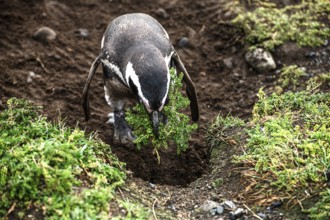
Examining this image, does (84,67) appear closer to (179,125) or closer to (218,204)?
(179,125)

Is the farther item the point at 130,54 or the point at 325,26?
the point at 325,26

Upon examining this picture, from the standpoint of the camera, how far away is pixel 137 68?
3668 mm

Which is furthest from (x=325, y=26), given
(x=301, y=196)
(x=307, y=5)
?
(x=301, y=196)

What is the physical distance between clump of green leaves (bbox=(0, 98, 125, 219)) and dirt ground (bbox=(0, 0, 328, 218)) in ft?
2.65

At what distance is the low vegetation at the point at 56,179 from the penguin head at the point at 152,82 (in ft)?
1.61

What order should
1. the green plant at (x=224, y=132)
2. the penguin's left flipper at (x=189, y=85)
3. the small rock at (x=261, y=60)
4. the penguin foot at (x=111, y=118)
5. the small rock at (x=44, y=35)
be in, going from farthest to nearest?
the small rock at (x=44, y=35), the small rock at (x=261, y=60), the penguin foot at (x=111, y=118), the penguin's left flipper at (x=189, y=85), the green plant at (x=224, y=132)

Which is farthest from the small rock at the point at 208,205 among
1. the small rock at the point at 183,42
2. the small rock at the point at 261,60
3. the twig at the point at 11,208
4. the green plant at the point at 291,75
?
the small rock at the point at 183,42

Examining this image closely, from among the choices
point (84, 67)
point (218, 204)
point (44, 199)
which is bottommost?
point (84, 67)

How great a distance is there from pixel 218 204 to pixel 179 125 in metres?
0.74

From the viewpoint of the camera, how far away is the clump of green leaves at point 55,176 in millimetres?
3012

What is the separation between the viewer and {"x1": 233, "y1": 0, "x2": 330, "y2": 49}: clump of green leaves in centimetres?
573

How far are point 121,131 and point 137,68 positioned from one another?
1.27m

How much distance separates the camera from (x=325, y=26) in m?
5.85

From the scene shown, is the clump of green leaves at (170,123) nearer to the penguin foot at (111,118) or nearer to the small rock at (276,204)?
the small rock at (276,204)
